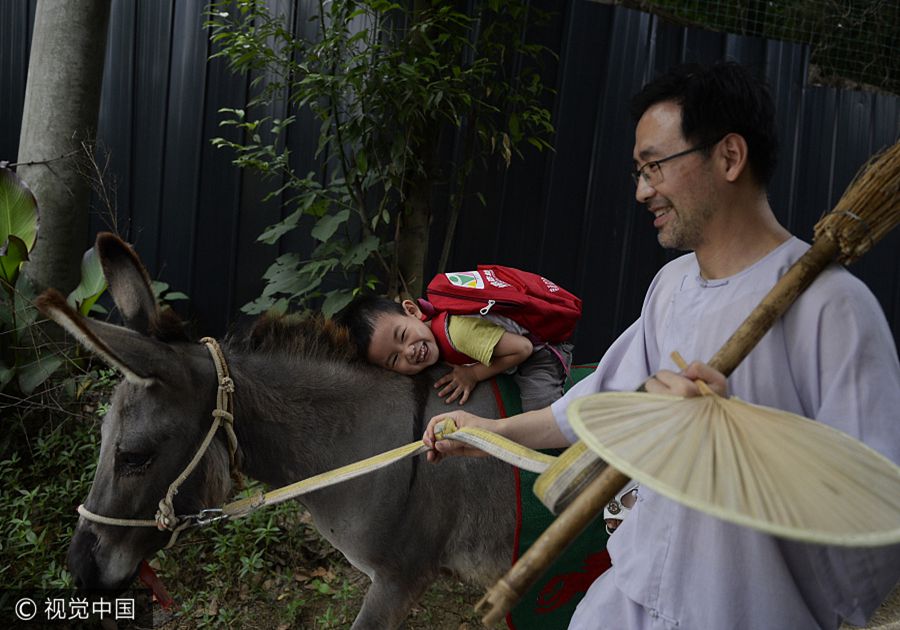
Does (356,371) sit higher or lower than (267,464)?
higher

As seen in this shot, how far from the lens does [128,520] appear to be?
2355 mm

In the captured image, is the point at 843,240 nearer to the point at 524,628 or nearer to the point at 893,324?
the point at 524,628

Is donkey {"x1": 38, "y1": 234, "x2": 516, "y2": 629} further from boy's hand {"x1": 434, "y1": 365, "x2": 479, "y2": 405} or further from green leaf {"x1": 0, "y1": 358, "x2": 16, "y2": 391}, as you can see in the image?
green leaf {"x1": 0, "y1": 358, "x2": 16, "y2": 391}

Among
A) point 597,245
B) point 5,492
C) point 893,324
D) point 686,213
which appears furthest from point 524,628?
point 893,324

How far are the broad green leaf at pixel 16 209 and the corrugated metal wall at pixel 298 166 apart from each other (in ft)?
3.98

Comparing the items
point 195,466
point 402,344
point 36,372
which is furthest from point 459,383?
point 36,372

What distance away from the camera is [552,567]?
2.80 meters

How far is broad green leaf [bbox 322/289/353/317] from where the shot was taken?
4.16 metres

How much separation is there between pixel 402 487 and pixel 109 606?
122cm

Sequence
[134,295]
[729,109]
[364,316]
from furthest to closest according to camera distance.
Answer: [364,316] → [134,295] → [729,109]

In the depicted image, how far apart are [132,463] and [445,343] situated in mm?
1161

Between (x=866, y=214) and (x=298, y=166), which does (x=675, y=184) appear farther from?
(x=298, y=166)

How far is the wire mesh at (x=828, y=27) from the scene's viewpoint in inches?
235

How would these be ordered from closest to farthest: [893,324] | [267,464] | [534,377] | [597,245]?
[267,464]
[534,377]
[597,245]
[893,324]
